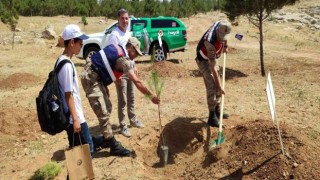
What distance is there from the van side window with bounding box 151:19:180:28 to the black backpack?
35.9 feet

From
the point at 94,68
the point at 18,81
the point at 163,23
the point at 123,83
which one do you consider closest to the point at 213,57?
the point at 123,83

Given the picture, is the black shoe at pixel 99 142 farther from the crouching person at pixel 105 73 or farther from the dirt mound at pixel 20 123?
the dirt mound at pixel 20 123

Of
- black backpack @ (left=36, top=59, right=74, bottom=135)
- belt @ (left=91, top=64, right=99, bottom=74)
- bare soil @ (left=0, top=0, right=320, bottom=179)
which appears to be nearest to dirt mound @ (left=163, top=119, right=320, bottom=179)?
bare soil @ (left=0, top=0, right=320, bottom=179)

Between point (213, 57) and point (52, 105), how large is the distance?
8.80 ft

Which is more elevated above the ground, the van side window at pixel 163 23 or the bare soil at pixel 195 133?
the van side window at pixel 163 23

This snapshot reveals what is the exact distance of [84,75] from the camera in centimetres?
429

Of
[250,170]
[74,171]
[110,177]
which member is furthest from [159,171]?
[74,171]

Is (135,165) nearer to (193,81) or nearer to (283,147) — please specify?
(283,147)

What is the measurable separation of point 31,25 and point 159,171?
1447 inches

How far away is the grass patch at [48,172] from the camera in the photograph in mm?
4277

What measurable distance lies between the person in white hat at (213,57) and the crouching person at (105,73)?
1289 mm

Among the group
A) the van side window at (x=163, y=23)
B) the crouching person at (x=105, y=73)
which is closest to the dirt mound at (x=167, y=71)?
the van side window at (x=163, y=23)

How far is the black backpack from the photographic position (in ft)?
10.6

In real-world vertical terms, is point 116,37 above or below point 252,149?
above
